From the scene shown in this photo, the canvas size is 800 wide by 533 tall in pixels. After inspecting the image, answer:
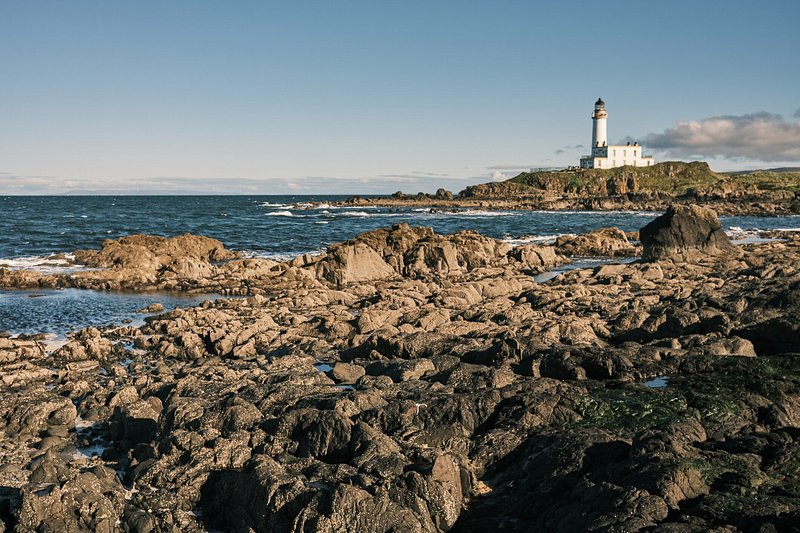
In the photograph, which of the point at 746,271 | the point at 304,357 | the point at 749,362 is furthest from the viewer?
the point at 746,271

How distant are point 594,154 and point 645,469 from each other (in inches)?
5874

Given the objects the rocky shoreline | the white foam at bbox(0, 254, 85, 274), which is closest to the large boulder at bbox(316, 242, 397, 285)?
the rocky shoreline

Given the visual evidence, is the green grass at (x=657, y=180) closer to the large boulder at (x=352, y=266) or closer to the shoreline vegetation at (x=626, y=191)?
the shoreline vegetation at (x=626, y=191)

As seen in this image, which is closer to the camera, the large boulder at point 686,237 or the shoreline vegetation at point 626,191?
the large boulder at point 686,237

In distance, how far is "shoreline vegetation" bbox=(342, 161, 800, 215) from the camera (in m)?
116

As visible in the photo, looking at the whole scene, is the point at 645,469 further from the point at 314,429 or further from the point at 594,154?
the point at 594,154

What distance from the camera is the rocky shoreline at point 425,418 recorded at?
29.0 ft

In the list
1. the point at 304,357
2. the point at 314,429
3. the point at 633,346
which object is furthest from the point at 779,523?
the point at 304,357

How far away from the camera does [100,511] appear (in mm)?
9062

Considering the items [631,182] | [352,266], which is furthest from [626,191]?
[352,266]

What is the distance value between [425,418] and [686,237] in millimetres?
29142

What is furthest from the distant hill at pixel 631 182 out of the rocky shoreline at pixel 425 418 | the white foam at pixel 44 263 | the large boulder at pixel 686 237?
the rocky shoreline at pixel 425 418

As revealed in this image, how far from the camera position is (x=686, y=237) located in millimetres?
36344

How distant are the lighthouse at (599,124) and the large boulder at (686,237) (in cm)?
11218
